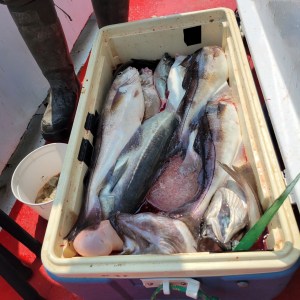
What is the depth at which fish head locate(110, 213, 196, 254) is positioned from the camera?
973mm

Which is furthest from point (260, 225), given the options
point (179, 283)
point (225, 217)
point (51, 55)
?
point (51, 55)

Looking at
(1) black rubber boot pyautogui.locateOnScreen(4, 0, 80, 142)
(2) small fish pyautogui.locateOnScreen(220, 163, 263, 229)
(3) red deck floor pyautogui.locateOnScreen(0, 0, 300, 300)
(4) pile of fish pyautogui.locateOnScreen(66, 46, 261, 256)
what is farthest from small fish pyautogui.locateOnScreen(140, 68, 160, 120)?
(3) red deck floor pyautogui.locateOnScreen(0, 0, 300, 300)

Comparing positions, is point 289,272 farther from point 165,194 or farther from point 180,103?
point 180,103

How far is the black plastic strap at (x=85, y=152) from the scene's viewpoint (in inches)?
50.7

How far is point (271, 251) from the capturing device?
2.79 feet

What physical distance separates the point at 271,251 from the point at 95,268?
45cm

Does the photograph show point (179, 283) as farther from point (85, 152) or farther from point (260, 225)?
point (85, 152)

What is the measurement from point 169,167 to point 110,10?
41.3 inches

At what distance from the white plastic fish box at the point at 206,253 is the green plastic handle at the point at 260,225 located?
40mm

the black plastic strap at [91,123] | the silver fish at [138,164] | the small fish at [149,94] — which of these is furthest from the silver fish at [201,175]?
the black plastic strap at [91,123]

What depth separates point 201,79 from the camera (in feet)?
4.94

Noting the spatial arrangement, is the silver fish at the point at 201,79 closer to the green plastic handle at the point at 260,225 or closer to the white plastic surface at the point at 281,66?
the white plastic surface at the point at 281,66

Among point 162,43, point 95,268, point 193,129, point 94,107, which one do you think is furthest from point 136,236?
point 162,43

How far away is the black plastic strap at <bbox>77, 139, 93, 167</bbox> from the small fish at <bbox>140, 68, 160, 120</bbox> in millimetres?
317
